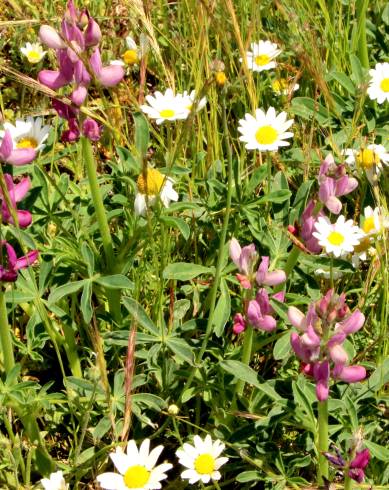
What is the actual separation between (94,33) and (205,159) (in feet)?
3.47

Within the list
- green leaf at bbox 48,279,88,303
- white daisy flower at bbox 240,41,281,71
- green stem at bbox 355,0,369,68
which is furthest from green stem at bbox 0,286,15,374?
green stem at bbox 355,0,369,68

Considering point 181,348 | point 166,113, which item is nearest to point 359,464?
point 181,348

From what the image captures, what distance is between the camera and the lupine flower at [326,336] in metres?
1.64

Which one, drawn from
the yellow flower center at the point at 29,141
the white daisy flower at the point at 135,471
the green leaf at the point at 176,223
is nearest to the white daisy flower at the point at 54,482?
the white daisy flower at the point at 135,471

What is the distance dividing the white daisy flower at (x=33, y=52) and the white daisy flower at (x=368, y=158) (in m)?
1.39

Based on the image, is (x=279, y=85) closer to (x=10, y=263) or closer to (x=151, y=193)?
(x=151, y=193)

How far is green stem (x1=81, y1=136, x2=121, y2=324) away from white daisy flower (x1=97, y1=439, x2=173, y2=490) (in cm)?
54

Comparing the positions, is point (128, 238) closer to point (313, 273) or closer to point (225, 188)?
point (225, 188)

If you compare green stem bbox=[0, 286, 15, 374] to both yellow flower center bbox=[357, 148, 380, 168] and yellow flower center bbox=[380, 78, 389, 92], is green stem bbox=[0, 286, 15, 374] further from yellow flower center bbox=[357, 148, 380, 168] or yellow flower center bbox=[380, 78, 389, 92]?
yellow flower center bbox=[380, 78, 389, 92]

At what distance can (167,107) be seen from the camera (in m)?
2.77

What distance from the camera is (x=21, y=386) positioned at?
2088 millimetres

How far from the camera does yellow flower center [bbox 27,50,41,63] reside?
3.40m

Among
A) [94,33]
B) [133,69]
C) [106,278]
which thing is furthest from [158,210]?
[133,69]

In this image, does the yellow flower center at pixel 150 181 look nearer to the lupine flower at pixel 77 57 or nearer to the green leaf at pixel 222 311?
the lupine flower at pixel 77 57
